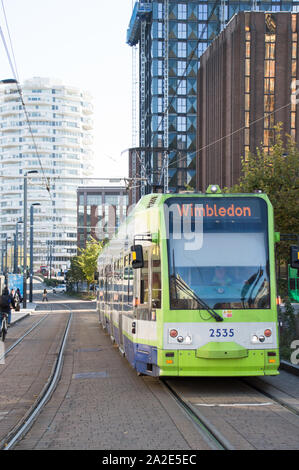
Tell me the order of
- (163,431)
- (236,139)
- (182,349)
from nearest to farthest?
(163,431) < (182,349) < (236,139)

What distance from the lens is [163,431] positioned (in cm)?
809

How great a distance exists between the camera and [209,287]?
36.2 ft

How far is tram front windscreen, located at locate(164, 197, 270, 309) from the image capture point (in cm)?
1106

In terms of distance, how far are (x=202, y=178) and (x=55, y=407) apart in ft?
245

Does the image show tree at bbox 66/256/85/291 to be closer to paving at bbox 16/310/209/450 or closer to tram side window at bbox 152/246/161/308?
paving at bbox 16/310/209/450

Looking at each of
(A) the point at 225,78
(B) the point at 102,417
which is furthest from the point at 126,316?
(A) the point at 225,78

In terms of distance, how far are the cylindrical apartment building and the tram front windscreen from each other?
159 m

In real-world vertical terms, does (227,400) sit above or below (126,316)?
below

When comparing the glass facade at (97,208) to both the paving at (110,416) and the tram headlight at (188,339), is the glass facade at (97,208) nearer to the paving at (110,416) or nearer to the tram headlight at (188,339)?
the paving at (110,416)

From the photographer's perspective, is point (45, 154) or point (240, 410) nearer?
point (240, 410)

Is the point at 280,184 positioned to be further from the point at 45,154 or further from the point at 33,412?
the point at 45,154

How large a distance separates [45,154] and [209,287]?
16778 centimetres

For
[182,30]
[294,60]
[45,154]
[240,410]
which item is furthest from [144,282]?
[45,154]

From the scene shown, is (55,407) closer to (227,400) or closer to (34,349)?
(227,400)
